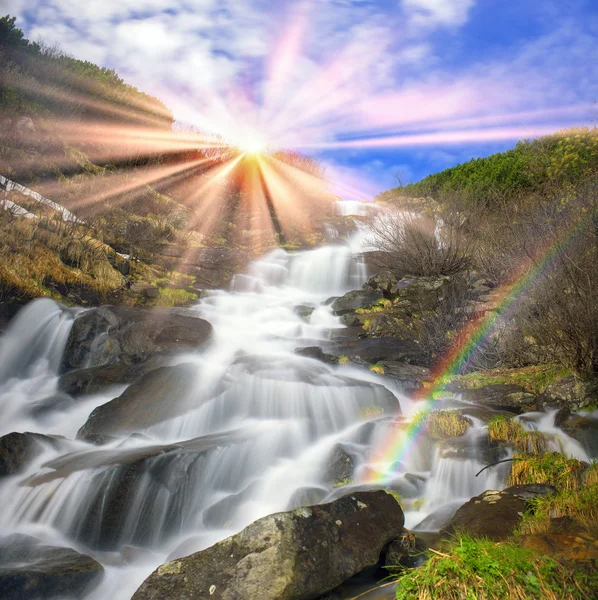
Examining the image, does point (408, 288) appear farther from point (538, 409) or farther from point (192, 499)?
point (192, 499)

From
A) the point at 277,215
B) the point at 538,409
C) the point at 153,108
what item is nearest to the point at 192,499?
the point at 538,409

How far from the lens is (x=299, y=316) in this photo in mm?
14914

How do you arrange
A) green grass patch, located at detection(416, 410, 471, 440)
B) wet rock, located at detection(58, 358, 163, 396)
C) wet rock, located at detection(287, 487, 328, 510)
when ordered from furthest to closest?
wet rock, located at detection(58, 358, 163, 396) < green grass patch, located at detection(416, 410, 471, 440) < wet rock, located at detection(287, 487, 328, 510)

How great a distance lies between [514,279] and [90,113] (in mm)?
22496

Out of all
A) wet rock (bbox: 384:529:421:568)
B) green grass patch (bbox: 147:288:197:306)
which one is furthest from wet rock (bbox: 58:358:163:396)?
wet rock (bbox: 384:529:421:568)

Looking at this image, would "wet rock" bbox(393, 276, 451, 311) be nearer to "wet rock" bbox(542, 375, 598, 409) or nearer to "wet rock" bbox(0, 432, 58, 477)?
"wet rock" bbox(542, 375, 598, 409)

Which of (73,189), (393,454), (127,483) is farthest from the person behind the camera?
(73,189)

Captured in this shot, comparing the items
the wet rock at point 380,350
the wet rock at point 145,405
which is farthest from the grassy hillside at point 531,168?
the wet rock at point 145,405

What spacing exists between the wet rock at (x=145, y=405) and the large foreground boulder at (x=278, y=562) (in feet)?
14.5

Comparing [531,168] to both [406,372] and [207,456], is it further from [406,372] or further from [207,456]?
[207,456]

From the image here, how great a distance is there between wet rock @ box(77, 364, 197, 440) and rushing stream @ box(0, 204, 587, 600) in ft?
0.69

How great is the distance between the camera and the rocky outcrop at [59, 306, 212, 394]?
984cm

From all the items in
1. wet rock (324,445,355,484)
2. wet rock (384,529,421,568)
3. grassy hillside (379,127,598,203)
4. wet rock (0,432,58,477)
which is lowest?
wet rock (0,432,58,477)

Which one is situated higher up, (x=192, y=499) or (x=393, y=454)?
(x=393, y=454)
